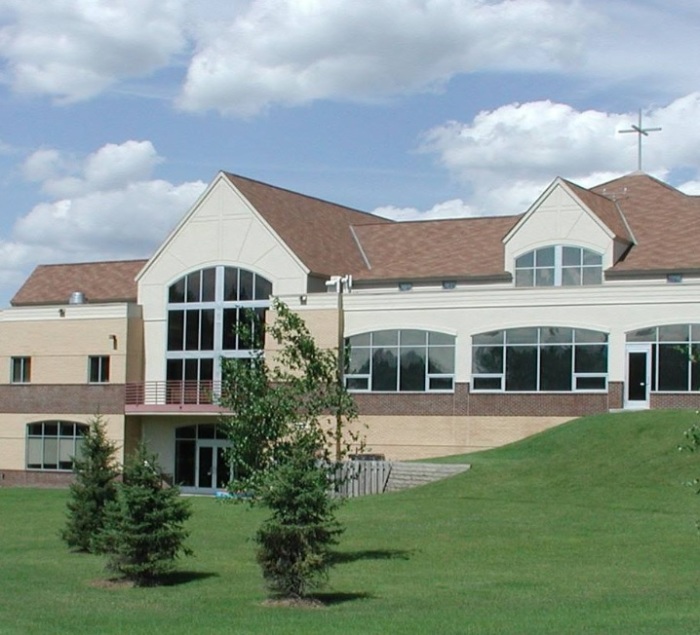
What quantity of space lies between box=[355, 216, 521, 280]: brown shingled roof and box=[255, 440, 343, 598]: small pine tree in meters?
29.2

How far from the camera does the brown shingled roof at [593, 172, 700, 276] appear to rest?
45.9 m

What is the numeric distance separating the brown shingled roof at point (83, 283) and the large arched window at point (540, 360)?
1935cm

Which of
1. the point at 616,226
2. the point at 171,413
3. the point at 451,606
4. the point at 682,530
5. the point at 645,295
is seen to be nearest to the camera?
the point at 451,606

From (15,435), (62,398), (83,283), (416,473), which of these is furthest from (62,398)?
(416,473)

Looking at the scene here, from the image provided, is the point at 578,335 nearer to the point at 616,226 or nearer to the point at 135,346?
the point at 616,226

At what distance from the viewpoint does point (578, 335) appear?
44.5 metres

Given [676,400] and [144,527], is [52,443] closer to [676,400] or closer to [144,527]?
[676,400]

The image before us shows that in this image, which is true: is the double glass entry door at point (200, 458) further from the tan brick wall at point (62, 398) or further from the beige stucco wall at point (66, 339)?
the beige stucco wall at point (66, 339)

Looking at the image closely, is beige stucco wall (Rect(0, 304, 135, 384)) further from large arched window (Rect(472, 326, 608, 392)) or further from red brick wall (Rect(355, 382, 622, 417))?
large arched window (Rect(472, 326, 608, 392))

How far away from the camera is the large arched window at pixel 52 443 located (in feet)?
175

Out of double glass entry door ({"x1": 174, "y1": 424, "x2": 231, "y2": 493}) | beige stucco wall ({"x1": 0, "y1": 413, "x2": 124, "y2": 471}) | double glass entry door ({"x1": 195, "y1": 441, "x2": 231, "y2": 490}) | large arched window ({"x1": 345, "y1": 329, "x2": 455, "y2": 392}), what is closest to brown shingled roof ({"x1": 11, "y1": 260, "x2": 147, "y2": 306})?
beige stucco wall ({"x1": 0, "y1": 413, "x2": 124, "y2": 471})

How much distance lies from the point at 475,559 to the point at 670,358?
2054 cm

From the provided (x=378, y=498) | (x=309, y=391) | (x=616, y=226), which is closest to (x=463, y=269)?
(x=616, y=226)

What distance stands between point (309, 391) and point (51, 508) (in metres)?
18.7
